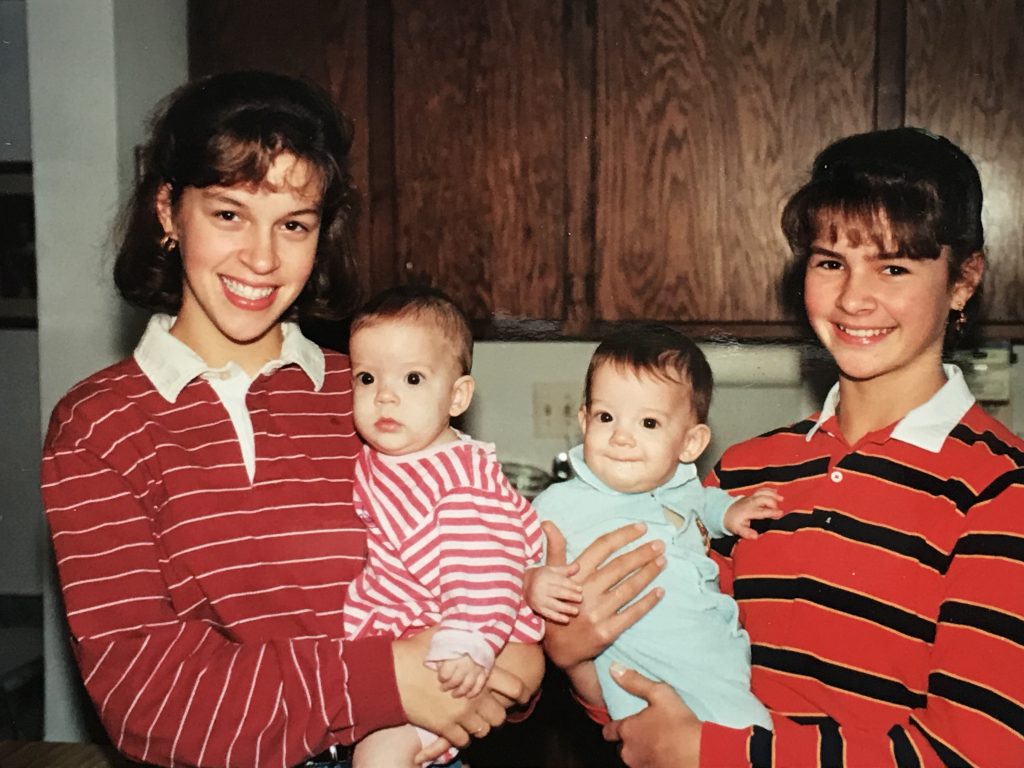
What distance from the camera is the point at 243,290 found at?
1278mm

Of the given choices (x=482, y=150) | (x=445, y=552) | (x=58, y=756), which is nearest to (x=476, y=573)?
(x=445, y=552)

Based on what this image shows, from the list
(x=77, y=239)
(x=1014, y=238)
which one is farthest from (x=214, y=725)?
(x=1014, y=238)

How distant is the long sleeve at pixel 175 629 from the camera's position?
110 centimetres

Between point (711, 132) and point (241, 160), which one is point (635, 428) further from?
point (711, 132)

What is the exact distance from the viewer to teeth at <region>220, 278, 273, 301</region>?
127cm

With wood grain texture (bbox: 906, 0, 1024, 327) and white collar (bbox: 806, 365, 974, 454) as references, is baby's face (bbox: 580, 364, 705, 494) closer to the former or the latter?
white collar (bbox: 806, 365, 974, 454)

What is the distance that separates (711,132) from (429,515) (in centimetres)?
152

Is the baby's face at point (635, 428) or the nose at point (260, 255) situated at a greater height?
the nose at point (260, 255)

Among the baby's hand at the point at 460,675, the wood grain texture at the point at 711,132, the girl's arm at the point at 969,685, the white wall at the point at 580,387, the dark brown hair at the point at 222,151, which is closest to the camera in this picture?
the girl's arm at the point at 969,685

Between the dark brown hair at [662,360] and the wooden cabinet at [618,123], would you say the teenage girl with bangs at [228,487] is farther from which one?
the wooden cabinet at [618,123]

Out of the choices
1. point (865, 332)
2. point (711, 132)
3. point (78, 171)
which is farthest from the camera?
point (711, 132)

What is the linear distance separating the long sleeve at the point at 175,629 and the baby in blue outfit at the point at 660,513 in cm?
31

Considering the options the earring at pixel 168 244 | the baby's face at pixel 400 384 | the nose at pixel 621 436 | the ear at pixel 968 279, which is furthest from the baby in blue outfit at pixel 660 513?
the earring at pixel 168 244

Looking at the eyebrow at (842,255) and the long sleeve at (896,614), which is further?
the eyebrow at (842,255)
